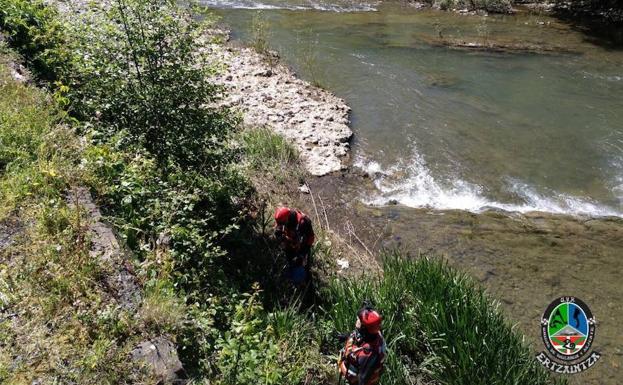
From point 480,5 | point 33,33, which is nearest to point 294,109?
point 33,33

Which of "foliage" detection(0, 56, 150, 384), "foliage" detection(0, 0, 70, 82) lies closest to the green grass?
"foliage" detection(0, 0, 70, 82)

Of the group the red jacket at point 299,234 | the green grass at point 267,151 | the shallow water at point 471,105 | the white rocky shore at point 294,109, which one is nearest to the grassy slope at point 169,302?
the red jacket at point 299,234

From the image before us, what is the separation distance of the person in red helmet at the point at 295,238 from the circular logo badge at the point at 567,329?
3.46 metres

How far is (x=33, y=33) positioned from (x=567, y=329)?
962cm

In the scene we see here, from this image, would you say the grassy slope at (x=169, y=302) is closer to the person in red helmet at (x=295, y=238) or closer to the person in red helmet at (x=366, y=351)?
the person in red helmet at (x=295, y=238)

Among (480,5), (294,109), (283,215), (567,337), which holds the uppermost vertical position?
(480,5)

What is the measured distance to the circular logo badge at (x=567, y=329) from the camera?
6.12 meters

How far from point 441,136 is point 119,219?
29.7 ft

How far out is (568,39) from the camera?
61.2 ft

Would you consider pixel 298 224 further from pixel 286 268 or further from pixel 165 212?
pixel 165 212

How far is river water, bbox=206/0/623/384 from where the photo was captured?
7871mm

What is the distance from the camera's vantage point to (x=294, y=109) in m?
12.4

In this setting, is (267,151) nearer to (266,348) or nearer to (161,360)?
(266,348)

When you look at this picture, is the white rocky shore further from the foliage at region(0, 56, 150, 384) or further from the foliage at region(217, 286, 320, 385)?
the foliage at region(0, 56, 150, 384)
